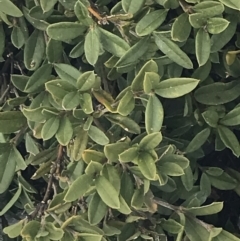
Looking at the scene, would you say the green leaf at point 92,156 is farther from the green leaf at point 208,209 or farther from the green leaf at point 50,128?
the green leaf at point 208,209

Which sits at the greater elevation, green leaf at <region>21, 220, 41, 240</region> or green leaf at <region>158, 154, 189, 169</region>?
green leaf at <region>158, 154, 189, 169</region>

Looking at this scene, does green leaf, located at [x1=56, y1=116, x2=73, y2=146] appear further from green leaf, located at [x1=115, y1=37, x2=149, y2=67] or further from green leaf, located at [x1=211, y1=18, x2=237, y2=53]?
green leaf, located at [x1=211, y1=18, x2=237, y2=53]

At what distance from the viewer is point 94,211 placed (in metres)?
0.62

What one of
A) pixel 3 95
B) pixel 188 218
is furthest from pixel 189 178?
pixel 3 95

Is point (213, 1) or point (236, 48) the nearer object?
point (213, 1)

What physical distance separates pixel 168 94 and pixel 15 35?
9.8 inches

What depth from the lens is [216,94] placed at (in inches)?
28.9

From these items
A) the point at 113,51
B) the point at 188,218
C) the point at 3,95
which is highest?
the point at 113,51

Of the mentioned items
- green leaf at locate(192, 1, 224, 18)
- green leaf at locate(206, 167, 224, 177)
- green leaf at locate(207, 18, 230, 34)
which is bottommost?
green leaf at locate(206, 167, 224, 177)

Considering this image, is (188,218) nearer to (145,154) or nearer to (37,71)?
(145,154)

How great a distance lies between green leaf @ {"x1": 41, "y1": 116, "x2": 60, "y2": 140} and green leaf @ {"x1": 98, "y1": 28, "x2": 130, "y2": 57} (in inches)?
4.4

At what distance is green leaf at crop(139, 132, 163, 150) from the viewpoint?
0.58m

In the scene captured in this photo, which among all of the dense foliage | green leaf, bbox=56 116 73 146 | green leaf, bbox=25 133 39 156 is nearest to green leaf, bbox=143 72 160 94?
the dense foliage

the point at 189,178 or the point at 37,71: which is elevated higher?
the point at 37,71
